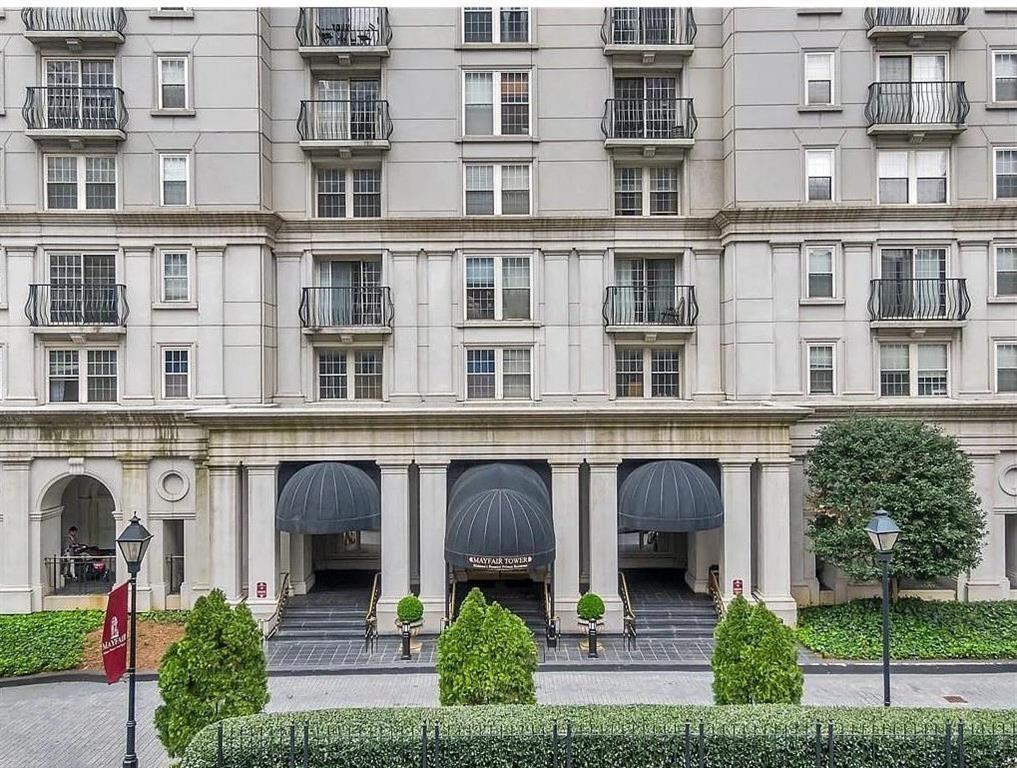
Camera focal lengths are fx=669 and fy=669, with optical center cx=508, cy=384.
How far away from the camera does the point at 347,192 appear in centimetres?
2409

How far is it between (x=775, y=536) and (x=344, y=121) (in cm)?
2024

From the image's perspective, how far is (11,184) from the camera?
2286 centimetres

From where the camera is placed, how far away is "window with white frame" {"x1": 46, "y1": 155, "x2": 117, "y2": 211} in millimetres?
23047

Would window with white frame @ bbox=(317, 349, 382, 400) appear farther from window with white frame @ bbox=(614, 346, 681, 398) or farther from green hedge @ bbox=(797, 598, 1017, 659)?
green hedge @ bbox=(797, 598, 1017, 659)

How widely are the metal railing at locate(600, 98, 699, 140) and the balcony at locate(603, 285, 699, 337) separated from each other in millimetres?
5350

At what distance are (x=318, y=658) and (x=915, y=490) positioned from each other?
1823cm

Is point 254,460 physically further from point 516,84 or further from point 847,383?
point 847,383

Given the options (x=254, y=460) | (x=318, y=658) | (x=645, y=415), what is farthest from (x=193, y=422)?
(x=645, y=415)

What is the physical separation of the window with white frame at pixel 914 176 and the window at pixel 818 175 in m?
1.81

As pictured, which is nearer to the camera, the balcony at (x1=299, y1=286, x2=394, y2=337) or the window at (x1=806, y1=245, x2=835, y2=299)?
the window at (x1=806, y1=245, x2=835, y2=299)

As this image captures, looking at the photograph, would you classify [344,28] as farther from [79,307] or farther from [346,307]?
[79,307]

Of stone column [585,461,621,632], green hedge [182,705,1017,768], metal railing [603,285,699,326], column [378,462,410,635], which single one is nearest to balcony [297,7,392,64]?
metal railing [603,285,699,326]

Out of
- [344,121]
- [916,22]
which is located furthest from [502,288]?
[916,22]

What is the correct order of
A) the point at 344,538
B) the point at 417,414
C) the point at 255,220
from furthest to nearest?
the point at 344,538
the point at 255,220
the point at 417,414
